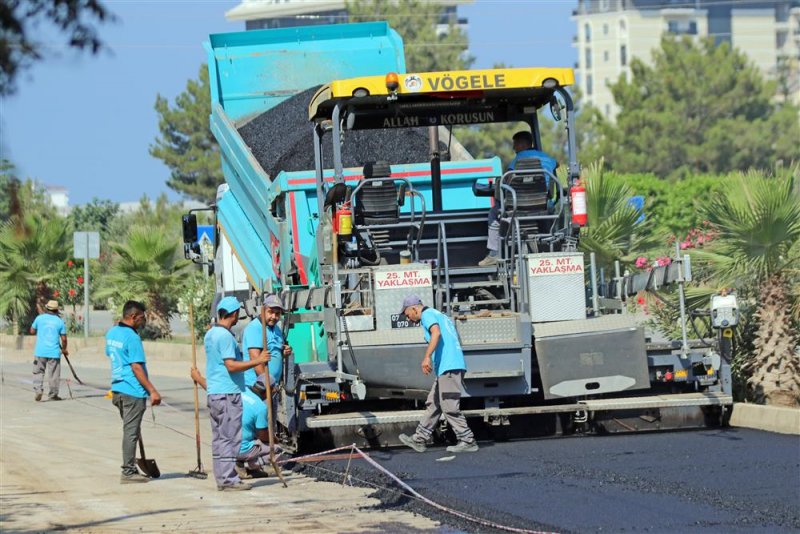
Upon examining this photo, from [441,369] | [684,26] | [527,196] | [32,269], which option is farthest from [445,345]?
[684,26]

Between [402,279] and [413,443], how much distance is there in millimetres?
1359

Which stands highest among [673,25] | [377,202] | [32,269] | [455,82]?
[673,25]

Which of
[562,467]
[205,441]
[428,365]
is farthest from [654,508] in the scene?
[205,441]

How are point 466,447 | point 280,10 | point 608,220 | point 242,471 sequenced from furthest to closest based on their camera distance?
point 280,10
point 608,220
point 466,447
point 242,471

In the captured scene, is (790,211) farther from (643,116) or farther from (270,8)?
(270,8)

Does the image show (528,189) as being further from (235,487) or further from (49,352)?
(49,352)

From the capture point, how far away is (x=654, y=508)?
8.55 meters

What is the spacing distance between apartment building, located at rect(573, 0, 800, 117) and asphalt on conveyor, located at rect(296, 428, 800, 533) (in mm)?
138056

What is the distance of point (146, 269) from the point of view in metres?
26.8

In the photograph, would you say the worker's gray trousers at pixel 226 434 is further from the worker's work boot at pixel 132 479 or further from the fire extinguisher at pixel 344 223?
the fire extinguisher at pixel 344 223

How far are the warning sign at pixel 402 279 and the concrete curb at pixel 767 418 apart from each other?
3351 millimetres

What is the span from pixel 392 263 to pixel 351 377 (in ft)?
5.54

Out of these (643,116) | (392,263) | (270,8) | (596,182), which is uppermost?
(270,8)

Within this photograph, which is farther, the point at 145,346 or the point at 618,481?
the point at 145,346
